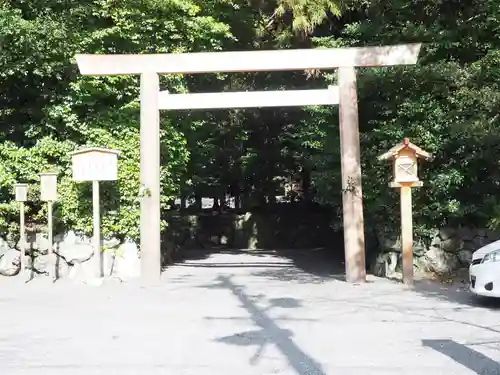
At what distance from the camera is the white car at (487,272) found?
7.74 metres

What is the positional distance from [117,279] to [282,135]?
10525 mm

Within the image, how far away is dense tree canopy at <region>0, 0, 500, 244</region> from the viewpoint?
1131cm

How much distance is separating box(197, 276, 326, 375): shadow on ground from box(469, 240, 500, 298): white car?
2.46 meters

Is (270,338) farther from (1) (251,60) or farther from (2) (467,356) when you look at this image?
(1) (251,60)

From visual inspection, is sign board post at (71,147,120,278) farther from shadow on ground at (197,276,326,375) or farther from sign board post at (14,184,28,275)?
shadow on ground at (197,276,326,375)

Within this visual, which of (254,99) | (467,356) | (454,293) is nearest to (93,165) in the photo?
(254,99)

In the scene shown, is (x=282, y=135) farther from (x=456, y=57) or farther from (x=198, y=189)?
(x=456, y=57)

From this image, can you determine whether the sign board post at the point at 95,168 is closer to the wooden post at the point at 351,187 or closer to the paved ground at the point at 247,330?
the paved ground at the point at 247,330

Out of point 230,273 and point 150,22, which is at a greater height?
point 150,22

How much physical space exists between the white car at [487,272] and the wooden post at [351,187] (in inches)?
129

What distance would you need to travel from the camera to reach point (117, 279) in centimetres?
1238

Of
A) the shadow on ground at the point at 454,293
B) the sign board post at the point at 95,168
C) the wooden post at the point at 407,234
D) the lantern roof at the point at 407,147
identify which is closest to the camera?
the shadow on ground at the point at 454,293

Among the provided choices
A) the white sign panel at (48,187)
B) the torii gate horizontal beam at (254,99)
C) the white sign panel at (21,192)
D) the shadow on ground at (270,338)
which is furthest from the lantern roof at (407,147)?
the white sign panel at (21,192)

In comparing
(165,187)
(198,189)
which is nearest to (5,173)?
(165,187)
